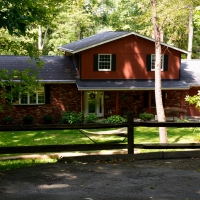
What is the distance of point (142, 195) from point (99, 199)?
0.74 m

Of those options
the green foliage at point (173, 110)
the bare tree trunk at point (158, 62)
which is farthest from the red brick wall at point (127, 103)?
the bare tree trunk at point (158, 62)

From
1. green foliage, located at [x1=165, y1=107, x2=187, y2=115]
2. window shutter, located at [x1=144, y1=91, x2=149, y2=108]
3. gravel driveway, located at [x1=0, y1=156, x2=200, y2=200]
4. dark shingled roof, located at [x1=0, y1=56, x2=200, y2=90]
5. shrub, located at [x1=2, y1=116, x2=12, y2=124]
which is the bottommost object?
shrub, located at [x1=2, y1=116, x2=12, y2=124]

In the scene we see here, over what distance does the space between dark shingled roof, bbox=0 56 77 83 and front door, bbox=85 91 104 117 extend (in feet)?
6.40

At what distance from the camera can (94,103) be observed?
1105 inches

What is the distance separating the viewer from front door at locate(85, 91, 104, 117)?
2792cm

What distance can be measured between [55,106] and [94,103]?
3021 millimetres

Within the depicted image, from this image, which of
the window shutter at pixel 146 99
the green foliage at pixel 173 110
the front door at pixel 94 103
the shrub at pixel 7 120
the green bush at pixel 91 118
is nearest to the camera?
the shrub at pixel 7 120

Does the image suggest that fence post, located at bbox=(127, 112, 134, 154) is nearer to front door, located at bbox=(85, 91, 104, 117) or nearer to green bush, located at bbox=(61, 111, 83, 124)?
green bush, located at bbox=(61, 111, 83, 124)

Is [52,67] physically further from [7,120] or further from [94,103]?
[7,120]

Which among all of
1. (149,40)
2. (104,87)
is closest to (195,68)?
(149,40)

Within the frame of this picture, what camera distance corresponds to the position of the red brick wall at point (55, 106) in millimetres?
26188

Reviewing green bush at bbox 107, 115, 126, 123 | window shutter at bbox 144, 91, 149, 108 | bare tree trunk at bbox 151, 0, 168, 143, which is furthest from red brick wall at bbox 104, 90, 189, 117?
bare tree trunk at bbox 151, 0, 168, 143

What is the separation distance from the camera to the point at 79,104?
89.6ft

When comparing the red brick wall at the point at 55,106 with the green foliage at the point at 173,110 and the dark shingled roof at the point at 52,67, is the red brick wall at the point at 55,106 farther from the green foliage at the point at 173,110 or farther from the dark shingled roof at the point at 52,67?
the green foliage at the point at 173,110
